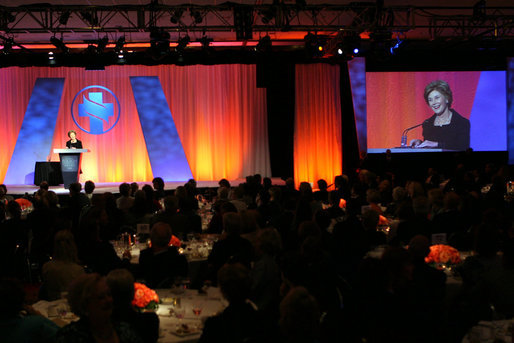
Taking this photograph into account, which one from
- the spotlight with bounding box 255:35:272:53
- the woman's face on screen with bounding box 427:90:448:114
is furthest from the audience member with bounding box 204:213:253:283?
the woman's face on screen with bounding box 427:90:448:114

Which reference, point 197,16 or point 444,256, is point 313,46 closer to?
point 197,16

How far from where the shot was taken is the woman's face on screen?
15.8 m

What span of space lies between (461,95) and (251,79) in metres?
5.99

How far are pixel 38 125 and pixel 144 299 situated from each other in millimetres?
14186

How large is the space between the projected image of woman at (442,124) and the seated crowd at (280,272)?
7.96 meters

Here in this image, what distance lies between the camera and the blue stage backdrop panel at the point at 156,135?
16703 mm

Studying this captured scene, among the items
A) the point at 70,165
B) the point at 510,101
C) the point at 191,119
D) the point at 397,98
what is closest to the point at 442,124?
the point at 397,98

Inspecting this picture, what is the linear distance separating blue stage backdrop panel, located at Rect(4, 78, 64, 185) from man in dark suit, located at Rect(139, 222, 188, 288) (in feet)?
42.9

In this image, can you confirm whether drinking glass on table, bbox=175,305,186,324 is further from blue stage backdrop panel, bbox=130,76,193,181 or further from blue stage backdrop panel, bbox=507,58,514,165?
blue stage backdrop panel, bbox=507,58,514,165

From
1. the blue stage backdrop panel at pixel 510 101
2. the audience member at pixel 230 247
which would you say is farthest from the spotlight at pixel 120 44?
the blue stage backdrop panel at pixel 510 101

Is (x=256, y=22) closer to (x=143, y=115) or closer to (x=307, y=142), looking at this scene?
(x=307, y=142)

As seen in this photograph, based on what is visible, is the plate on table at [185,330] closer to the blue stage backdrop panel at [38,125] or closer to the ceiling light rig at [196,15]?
the ceiling light rig at [196,15]

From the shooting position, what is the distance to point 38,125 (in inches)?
656

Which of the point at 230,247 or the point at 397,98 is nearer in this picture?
the point at 230,247
